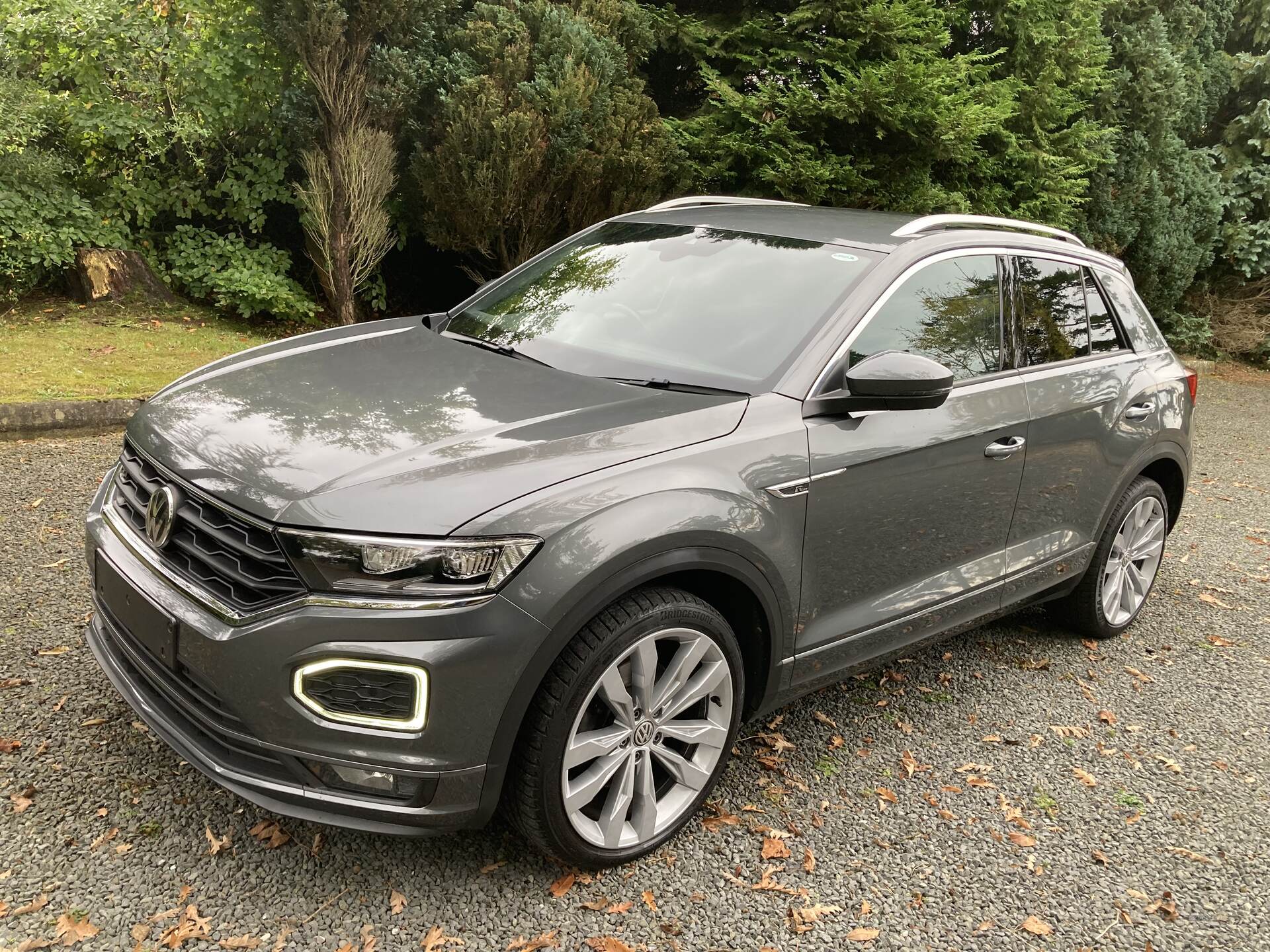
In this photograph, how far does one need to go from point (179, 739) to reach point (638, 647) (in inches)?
47.1

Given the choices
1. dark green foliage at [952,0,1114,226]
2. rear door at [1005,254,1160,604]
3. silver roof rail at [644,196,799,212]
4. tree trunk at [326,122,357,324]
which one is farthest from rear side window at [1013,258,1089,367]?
dark green foliage at [952,0,1114,226]

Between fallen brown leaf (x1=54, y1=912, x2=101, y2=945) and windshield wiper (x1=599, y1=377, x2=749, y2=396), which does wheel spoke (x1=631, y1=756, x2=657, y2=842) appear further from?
fallen brown leaf (x1=54, y1=912, x2=101, y2=945)

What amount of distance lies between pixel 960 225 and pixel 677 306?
4.02 feet

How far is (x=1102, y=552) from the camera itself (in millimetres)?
4426

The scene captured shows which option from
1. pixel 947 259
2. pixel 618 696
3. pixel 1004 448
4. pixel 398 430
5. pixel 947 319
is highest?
pixel 947 259

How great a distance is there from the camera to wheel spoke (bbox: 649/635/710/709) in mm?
2789

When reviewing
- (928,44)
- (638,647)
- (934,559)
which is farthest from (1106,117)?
(638,647)

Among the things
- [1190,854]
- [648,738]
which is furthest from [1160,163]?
[648,738]

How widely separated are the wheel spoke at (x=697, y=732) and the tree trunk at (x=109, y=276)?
8.25 metres

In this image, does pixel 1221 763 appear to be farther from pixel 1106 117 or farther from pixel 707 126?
pixel 1106 117

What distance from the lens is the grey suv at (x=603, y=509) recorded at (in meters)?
2.37

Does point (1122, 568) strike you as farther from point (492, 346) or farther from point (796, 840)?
point (492, 346)

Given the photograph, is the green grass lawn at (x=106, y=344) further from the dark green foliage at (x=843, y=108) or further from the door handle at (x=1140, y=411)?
the door handle at (x=1140, y=411)

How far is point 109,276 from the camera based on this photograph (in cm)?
912
